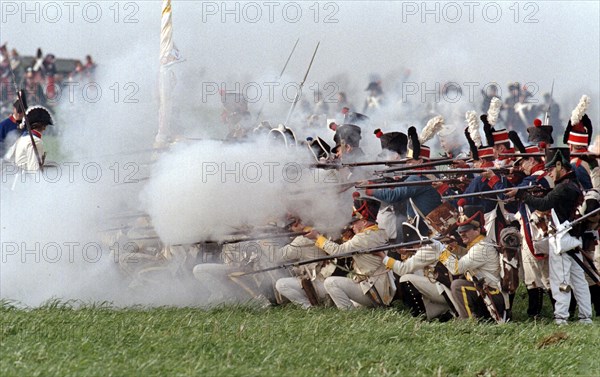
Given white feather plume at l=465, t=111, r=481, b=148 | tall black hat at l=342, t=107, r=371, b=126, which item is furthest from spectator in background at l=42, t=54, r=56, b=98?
white feather plume at l=465, t=111, r=481, b=148

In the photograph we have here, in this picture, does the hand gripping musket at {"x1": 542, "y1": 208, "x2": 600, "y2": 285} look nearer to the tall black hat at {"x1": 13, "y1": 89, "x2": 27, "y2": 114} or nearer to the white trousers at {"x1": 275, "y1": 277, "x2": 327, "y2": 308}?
the white trousers at {"x1": 275, "y1": 277, "x2": 327, "y2": 308}

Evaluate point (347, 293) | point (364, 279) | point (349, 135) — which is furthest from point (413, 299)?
point (349, 135)

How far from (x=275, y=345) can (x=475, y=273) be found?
9.22 feet

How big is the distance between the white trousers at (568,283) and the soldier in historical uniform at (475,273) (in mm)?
503

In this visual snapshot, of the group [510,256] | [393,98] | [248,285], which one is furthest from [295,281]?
[393,98]

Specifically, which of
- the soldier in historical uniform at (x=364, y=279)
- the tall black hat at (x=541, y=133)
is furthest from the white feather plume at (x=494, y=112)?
the soldier in historical uniform at (x=364, y=279)

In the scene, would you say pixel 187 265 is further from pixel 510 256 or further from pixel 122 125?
pixel 510 256

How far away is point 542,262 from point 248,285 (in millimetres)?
2981

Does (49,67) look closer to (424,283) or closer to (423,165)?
(423,165)

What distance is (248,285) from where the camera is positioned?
11.2 meters

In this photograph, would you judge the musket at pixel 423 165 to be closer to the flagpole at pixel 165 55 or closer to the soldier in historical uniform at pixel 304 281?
the soldier in historical uniform at pixel 304 281

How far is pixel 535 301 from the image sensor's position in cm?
1074

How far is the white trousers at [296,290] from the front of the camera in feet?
35.9

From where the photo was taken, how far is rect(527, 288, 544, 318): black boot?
1069cm
